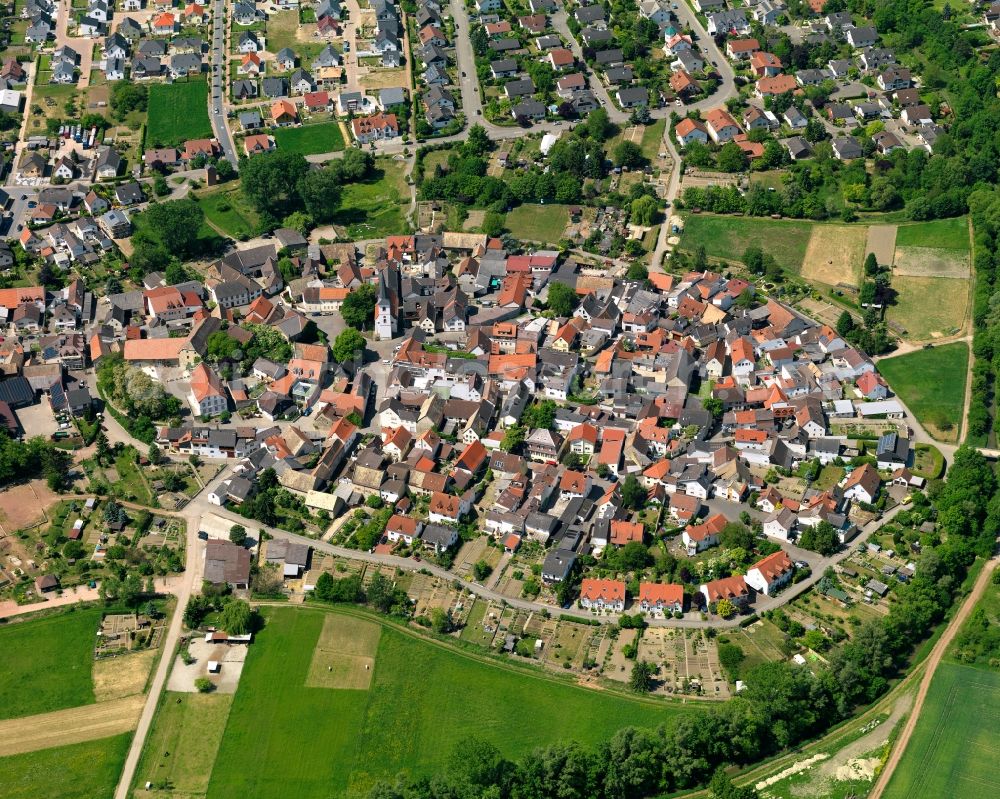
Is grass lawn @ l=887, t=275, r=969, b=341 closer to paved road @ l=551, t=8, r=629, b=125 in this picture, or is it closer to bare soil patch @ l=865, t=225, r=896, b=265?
bare soil patch @ l=865, t=225, r=896, b=265

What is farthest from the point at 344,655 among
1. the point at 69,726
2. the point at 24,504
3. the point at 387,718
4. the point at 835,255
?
the point at 835,255

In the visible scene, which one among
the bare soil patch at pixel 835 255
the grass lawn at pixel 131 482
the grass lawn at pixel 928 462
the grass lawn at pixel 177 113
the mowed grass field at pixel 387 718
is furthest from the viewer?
the grass lawn at pixel 177 113

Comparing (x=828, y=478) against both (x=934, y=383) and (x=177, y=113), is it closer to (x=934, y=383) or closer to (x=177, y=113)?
(x=934, y=383)

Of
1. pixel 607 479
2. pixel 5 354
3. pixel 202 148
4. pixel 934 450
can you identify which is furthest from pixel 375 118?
pixel 934 450

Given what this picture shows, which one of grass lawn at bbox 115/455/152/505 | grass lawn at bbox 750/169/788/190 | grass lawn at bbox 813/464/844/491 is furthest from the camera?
grass lawn at bbox 750/169/788/190

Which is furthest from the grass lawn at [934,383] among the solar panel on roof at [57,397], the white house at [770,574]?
the solar panel on roof at [57,397]

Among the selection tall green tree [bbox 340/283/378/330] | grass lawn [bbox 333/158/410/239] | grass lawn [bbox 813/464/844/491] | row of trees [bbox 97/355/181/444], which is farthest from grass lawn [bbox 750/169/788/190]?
row of trees [bbox 97/355/181/444]

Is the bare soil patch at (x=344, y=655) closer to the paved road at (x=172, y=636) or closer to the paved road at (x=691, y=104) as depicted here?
the paved road at (x=172, y=636)
